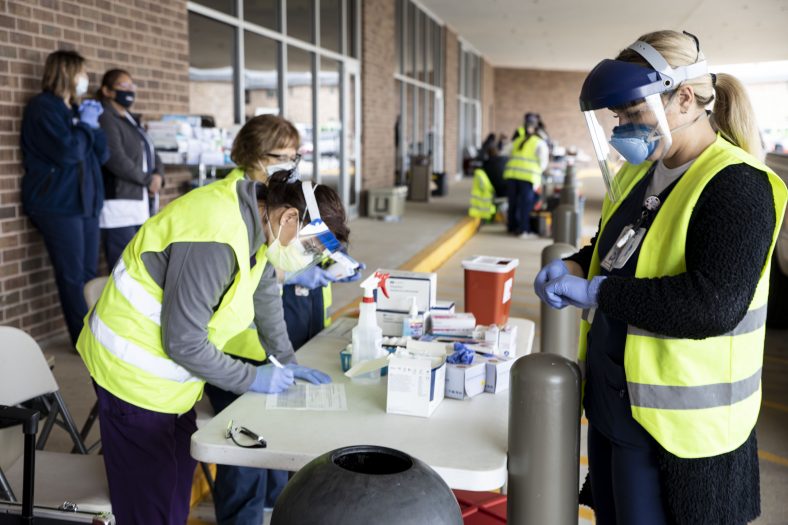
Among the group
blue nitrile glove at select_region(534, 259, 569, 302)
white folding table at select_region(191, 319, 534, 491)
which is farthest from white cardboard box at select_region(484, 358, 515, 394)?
blue nitrile glove at select_region(534, 259, 569, 302)

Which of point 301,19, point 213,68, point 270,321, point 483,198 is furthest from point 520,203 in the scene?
point 270,321

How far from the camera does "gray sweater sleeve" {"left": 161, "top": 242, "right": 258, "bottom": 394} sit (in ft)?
7.14

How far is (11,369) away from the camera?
2711mm

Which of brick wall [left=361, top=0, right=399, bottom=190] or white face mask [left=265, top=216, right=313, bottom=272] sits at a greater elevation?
brick wall [left=361, top=0, right=399, bottom=190]

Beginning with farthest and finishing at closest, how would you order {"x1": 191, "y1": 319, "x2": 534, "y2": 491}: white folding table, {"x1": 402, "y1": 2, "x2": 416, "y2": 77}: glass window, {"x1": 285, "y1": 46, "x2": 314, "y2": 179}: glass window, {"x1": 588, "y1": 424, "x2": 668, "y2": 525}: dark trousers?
{"x1": 402, "y1": 2, "x2": 416, "y2": 77}: glass window → {"x1": 285, "y1": 46, "x2": 314, "y2": 179}: glass window → {"x1": 191, "y1": 319, "x2": 534, "y2": 491}: white folding table → {"x1": 588, "y1": 424, "x2": 668, "y2": 525}: dark trousers

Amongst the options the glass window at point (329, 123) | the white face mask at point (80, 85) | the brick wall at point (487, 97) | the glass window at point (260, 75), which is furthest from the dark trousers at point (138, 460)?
the brick wall at point (487, 97)

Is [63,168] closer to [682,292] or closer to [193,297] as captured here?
[193,297]

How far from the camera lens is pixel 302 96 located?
35.5 ft

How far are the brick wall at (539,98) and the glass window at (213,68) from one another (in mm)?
25217

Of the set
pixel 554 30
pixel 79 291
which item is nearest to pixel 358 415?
pixel 79 291

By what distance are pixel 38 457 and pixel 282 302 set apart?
109 centimetres

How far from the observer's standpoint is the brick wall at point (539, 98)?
32.6 meters

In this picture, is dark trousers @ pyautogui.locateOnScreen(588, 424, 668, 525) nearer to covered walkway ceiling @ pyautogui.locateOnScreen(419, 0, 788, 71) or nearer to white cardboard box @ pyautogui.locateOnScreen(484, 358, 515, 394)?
white cardboard box @ pyautogui.locateOnScreen(484, 358, 515, 394)

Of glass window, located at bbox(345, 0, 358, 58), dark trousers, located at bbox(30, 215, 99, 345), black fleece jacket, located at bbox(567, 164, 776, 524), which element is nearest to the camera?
black fleece jacket, located at bbox(567, 164, 776, 524)
